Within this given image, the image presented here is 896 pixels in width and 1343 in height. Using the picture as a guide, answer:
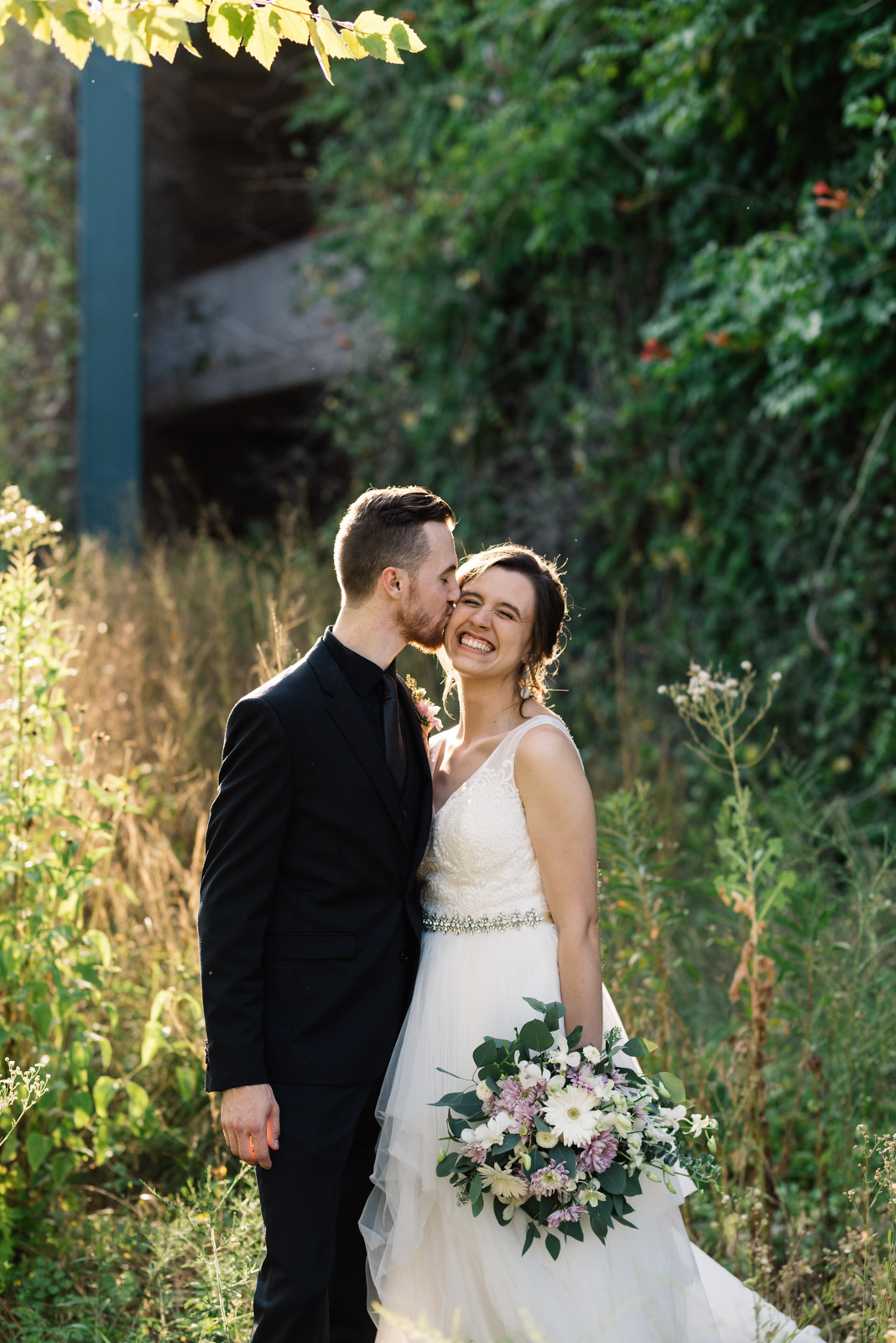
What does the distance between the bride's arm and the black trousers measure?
19.7 inches

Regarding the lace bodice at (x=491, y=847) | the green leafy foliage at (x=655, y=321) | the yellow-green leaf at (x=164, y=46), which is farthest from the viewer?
the green leafy foliage at (x=655, y=321)

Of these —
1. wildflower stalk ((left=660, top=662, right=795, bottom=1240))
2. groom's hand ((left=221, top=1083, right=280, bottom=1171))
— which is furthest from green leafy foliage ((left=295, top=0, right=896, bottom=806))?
groom's hand ((left=221, top=1083, right=280, bottom=1171))

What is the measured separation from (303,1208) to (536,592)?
1.43 metres

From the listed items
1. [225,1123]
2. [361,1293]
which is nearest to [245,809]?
[225,1123]

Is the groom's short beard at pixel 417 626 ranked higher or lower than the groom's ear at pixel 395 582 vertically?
lower

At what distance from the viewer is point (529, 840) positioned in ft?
8.53

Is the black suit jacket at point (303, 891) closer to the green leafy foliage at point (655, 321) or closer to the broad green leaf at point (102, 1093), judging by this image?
the broad green leaf at point (102, 1093)

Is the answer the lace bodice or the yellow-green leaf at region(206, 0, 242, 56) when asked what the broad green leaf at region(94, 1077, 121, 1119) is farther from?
the yellow-green leaf at region(206, 0, 242, 56)

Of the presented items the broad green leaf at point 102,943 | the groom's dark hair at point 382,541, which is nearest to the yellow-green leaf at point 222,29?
the groom's dark hair at point 382,541

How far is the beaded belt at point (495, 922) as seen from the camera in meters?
2.60

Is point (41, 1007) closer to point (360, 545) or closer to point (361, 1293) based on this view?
point (361, 1293)

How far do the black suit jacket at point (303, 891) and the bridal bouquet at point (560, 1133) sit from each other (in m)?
0.28

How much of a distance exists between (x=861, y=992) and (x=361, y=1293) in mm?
1652

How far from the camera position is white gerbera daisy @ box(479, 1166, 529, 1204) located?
7.18ft
